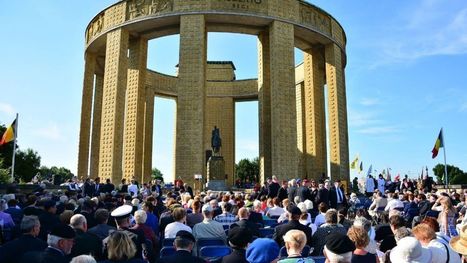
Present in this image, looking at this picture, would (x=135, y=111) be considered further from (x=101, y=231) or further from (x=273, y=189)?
(x=101, y=231)

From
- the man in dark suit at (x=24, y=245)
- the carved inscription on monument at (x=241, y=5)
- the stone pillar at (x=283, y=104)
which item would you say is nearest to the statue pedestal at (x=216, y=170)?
the stone pillar at (x=283, y=104)

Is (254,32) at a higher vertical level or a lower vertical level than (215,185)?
higher

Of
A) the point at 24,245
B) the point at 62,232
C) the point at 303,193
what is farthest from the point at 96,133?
the point at 62,232

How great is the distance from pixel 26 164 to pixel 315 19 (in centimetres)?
4101

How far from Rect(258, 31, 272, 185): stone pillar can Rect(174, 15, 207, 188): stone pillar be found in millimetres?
4672

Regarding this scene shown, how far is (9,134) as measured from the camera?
22234 mm

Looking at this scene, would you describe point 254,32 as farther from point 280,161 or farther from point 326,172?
point 326,172

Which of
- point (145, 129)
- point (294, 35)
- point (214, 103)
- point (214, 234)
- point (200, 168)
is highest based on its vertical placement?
point (294, 35)

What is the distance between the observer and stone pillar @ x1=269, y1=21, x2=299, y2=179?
24484 mm

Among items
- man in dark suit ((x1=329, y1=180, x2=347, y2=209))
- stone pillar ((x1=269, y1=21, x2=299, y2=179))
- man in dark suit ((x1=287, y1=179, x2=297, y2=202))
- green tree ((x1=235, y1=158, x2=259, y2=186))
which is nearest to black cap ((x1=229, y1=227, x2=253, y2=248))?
man in dark suit ((x1=329, y1=180, x2=347, y2=209))

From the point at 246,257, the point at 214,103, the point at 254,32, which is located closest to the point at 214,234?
the point at 246,257

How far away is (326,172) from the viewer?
3030cm

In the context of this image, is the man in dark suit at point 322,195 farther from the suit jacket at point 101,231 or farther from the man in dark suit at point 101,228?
the suit jacket at point 101,231

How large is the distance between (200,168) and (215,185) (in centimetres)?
132
